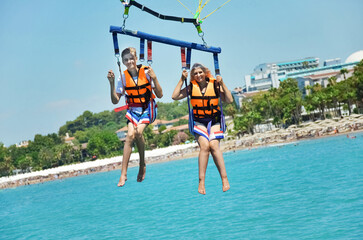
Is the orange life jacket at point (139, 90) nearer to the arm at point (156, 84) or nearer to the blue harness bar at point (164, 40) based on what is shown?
the arm at point (156, 84)

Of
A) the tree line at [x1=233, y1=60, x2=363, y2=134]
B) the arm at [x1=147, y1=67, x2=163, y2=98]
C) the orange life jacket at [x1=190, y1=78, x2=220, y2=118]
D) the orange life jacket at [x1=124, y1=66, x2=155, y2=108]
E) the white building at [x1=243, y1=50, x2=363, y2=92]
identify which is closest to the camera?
the arm at [x1=147, y1=67, x2=163, y2=98]

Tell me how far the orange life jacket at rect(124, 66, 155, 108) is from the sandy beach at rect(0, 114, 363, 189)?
70071 mm

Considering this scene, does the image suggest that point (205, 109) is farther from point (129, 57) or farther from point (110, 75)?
point (110, 75)

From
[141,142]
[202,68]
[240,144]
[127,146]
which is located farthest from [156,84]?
[240,144]

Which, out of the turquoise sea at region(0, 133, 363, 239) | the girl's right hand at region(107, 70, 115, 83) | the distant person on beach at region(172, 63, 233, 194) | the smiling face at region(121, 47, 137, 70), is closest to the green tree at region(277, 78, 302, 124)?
the turquoise sea at region(0, 133, 363, 239)

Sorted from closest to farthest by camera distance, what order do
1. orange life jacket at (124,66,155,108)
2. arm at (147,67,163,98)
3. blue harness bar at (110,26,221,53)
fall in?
1. blue harness bar at (110,26,221,53)
2. arm at (147,67,163,98)
3. orange life jacket at (124,66,155,108)

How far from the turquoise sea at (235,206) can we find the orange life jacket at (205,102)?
2437 cm

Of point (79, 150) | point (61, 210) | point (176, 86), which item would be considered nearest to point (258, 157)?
point (61, 210)

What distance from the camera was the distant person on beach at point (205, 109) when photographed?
360 inches

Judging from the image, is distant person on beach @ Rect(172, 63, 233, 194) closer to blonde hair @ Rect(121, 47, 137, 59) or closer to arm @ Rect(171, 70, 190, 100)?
arm @ Rect(171, 70, 190, 100)

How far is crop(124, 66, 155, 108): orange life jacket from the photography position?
939 cm

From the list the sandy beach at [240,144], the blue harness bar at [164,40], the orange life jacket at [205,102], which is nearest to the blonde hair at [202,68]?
the orange life jacket at [205,102]

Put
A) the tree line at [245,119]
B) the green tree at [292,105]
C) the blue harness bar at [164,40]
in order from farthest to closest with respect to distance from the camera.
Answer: the green tree at [292,105] < the tree line at [245,119] < the blue harness bar at [164,40]

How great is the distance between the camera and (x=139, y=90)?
30.9 feet
